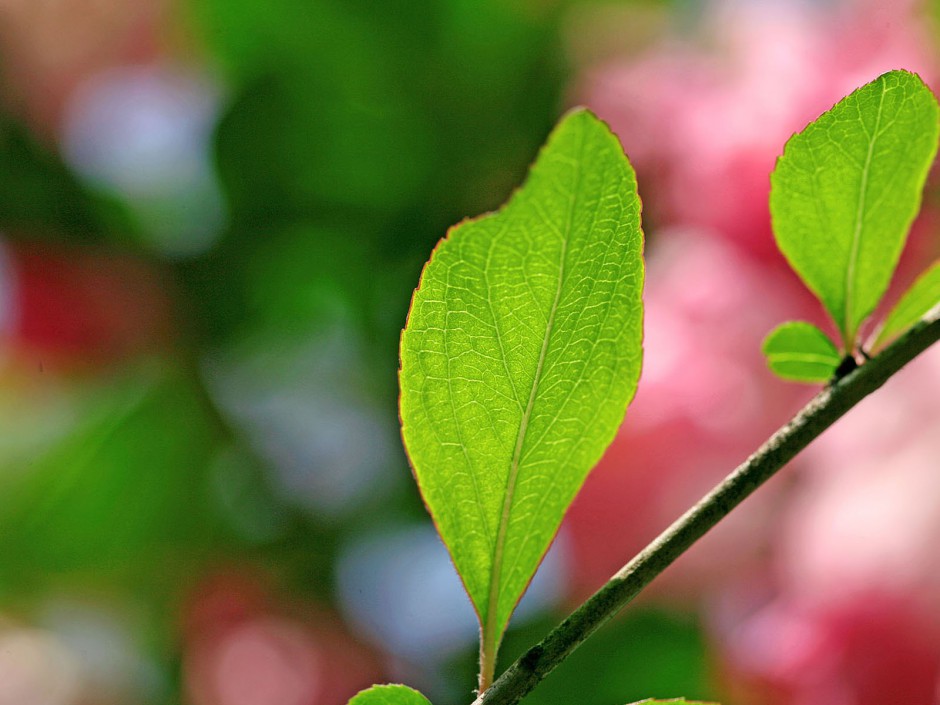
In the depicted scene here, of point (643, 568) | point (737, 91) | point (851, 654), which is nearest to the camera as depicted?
point (643, 568)

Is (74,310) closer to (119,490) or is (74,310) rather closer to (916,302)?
(119,490)

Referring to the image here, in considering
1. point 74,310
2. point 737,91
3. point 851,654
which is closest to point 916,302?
point 851,654

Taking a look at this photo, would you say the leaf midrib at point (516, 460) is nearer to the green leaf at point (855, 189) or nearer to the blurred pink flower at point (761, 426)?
the green leaf at point (855, 189)

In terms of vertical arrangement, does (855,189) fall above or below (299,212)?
below

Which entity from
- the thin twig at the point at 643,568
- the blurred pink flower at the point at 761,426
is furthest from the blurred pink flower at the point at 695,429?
the thin twig at the point at 643,568

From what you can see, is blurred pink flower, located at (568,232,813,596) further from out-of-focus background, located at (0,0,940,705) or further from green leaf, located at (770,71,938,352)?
green leaf, located at (770,71,938,352)

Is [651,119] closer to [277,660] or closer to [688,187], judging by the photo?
[688,187]
